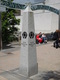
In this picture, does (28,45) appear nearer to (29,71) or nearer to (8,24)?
(29,71)

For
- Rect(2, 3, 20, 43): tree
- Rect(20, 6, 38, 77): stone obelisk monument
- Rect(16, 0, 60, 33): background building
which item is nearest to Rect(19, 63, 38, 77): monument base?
Rect(20, 6, 38, 77): stone obelisk monument

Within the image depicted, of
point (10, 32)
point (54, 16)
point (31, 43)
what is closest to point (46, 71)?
point (31, 43)

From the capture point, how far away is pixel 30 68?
7.52m

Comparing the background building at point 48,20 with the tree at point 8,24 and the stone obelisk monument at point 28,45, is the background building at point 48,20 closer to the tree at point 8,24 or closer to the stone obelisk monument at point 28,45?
the tree at point 8,24

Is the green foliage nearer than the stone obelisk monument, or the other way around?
the stone obelisk monument

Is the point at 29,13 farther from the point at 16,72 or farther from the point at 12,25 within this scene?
the point at 12,25

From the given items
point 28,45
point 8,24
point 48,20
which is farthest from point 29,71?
point 48,20

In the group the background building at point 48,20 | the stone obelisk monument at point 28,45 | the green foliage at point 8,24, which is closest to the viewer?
the stone obelisk monument at point 28,45

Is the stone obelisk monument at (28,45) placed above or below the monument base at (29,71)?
above

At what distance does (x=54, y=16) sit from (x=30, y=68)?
20.0 metres

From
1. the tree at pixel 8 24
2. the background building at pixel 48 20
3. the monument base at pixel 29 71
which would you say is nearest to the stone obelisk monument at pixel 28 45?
the monument base at pixel 29 71

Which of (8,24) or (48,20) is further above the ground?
(48,20)

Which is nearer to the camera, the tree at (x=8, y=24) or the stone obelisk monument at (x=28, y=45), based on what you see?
the stone obelisk monument at (x=28, y=45)

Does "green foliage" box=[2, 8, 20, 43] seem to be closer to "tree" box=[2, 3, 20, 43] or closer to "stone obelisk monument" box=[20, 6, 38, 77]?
"tree" box=[2, 3, 20, 43]
